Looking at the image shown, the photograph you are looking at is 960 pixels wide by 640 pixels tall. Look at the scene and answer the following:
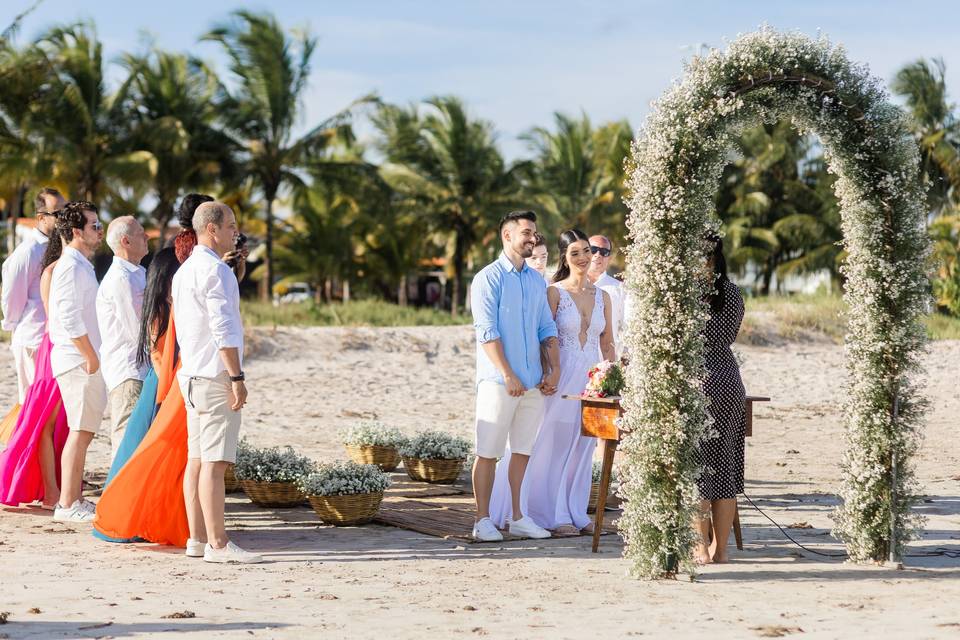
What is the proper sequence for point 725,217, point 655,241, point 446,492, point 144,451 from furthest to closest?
point 725,217, point 446,492, point 144,451, point 655,241

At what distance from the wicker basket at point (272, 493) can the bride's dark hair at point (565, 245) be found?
2.58 metres

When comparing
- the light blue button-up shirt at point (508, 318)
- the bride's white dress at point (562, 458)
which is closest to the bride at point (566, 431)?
the bride's white dress at point (562, 458)

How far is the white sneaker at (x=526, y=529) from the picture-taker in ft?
26.1

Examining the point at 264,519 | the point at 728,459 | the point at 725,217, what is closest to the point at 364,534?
the point at 264,519

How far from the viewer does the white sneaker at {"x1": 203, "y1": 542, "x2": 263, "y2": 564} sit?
6.94 meters

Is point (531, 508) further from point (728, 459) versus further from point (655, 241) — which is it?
point (655, 241)

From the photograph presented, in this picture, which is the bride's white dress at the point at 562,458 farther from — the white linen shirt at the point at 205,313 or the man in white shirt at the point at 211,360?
the white linen shirt at the point at 205,313

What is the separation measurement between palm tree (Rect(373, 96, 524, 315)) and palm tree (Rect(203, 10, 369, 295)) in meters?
4.56

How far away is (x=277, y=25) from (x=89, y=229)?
26364mm

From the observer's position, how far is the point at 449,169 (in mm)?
40656

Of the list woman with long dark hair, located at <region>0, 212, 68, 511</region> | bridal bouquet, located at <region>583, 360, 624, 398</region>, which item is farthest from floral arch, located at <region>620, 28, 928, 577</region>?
woman with long dark hair, located at <region>0, 212, 68, 511</region>

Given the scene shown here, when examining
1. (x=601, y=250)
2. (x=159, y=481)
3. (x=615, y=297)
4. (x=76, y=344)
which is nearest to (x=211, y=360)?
(x=159, y=481)

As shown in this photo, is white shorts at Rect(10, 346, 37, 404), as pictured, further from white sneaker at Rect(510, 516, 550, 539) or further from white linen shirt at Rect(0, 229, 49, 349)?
white sneaker at Rect(510, 516, 550, 539)

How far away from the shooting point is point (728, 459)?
7.00 meters
